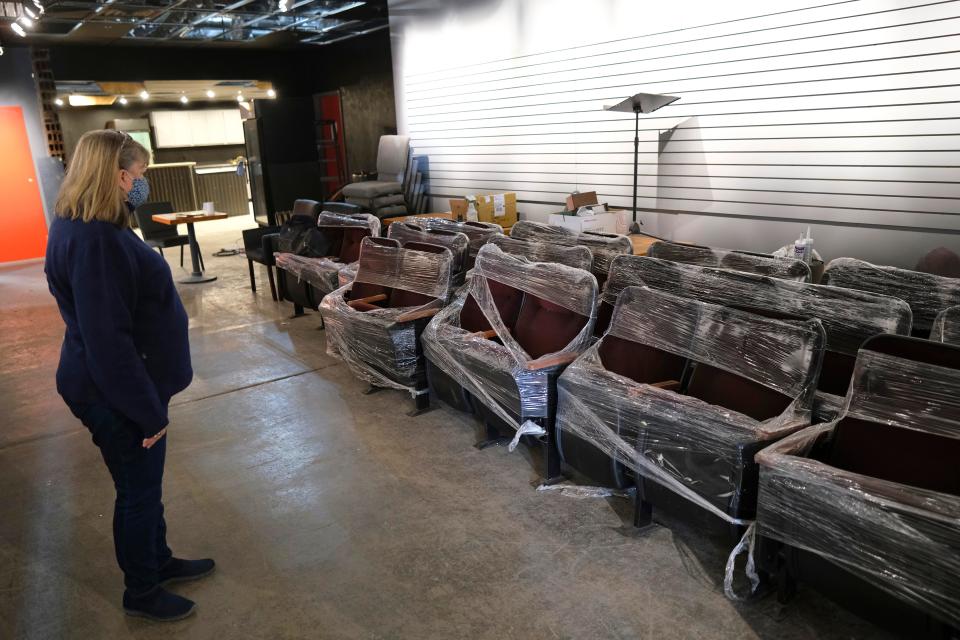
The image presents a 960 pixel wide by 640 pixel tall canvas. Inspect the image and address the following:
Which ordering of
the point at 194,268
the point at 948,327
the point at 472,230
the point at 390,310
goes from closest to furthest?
the point at 948,327
the point at 390,310
the point at 472,230
the point at 194,268

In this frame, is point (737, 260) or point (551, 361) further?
point (737, 260)

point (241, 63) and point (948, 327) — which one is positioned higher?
point (241, 63)

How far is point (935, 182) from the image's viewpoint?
3719mm

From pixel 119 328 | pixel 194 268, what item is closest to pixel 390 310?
pixel 119 328

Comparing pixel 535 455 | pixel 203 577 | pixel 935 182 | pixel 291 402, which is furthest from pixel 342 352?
pixel 935 182

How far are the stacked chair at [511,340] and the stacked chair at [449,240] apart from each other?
0.32m

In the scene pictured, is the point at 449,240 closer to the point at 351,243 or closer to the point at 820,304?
the point at 351,243

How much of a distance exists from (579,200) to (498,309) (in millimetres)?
2132

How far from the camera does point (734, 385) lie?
2.28 metres

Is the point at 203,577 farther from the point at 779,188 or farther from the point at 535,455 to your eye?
the point at 779,188

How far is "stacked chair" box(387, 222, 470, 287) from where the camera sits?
12.6 feet

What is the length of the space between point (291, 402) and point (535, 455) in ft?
5.17

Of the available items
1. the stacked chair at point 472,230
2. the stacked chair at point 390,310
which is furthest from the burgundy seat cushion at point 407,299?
the stacked chair at point 472,230

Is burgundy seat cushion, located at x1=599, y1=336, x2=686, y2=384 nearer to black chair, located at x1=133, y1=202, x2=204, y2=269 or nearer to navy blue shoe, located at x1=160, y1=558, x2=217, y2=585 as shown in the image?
navy blue shoe, located at x1=160, y1=558, x2=217, y2=585
